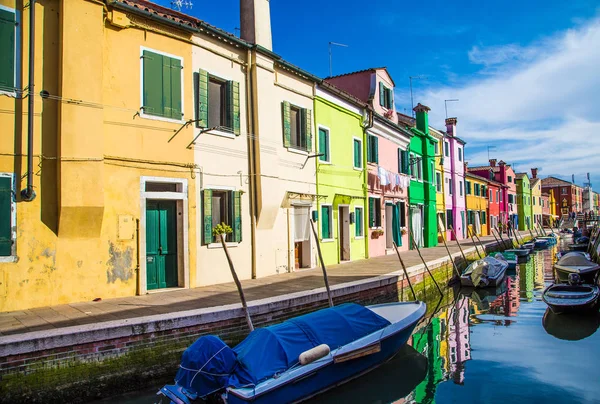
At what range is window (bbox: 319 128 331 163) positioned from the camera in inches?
691

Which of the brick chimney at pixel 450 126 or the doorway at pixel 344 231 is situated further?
the brick chimney at pixel 450 126

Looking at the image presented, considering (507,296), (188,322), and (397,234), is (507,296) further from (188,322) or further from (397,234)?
(188,322)

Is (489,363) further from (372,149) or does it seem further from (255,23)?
(372,149)

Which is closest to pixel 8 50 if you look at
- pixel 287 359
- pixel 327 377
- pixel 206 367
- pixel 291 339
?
pixel 206 367

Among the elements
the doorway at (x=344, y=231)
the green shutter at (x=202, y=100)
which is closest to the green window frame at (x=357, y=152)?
the doorway at (x=344, y=231)

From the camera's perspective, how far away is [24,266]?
8.66 m

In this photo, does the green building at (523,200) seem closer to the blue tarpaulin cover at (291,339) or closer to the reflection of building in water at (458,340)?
the reflection of building in water at (458,340)

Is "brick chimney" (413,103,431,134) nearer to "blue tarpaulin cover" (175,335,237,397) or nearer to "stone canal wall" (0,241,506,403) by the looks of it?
"stone canal wall" (0,241,506,403)

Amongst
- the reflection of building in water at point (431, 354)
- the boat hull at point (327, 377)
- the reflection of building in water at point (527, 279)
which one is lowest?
the reflection of building in water at point (431, 354)

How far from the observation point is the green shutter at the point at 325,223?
56.8ft

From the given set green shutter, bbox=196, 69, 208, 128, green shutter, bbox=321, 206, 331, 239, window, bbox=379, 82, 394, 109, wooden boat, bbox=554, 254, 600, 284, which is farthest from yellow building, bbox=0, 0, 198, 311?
wooden boat, bbox=554, 254, 600, 284

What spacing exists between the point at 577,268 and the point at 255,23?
55.7 feet

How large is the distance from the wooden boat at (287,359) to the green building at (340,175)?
29.8 ft

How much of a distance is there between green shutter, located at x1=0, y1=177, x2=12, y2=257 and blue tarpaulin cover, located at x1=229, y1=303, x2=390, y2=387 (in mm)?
5053
